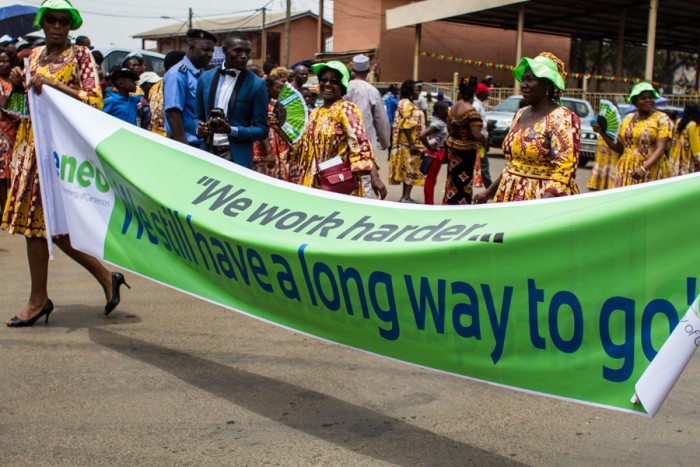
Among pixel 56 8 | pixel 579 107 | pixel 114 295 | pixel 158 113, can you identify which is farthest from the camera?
pixel 579 107

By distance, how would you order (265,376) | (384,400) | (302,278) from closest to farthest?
(302,278) → (384,400) → (265,376)

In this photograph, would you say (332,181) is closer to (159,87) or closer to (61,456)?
(61,456)

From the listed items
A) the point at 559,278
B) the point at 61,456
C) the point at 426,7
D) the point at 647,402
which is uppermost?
the point at 426,7

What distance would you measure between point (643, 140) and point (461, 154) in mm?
1857

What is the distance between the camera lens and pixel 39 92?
17.7 ft

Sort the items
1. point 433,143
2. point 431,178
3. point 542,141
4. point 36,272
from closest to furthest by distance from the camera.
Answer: point 542,141 → point 36,272 → point 431,178 → point 433,143

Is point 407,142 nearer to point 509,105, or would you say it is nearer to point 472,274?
point 472,274

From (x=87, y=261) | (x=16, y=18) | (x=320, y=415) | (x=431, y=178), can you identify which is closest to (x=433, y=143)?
(x=431, y=178)

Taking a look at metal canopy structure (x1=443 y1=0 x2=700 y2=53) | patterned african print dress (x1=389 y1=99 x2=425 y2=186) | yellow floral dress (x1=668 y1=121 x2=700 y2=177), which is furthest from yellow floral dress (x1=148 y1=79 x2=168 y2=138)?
metal canopy structure (x1=443 y1=0 x2=700 y2=53)

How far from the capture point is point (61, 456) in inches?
142

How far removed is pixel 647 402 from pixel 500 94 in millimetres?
27399

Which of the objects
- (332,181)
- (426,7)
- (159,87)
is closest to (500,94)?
(426,7)

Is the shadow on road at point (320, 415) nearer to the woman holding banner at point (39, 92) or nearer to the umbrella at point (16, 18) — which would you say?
the woman holding banner at point (39, 92)

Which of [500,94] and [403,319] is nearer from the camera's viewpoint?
[403,319]
